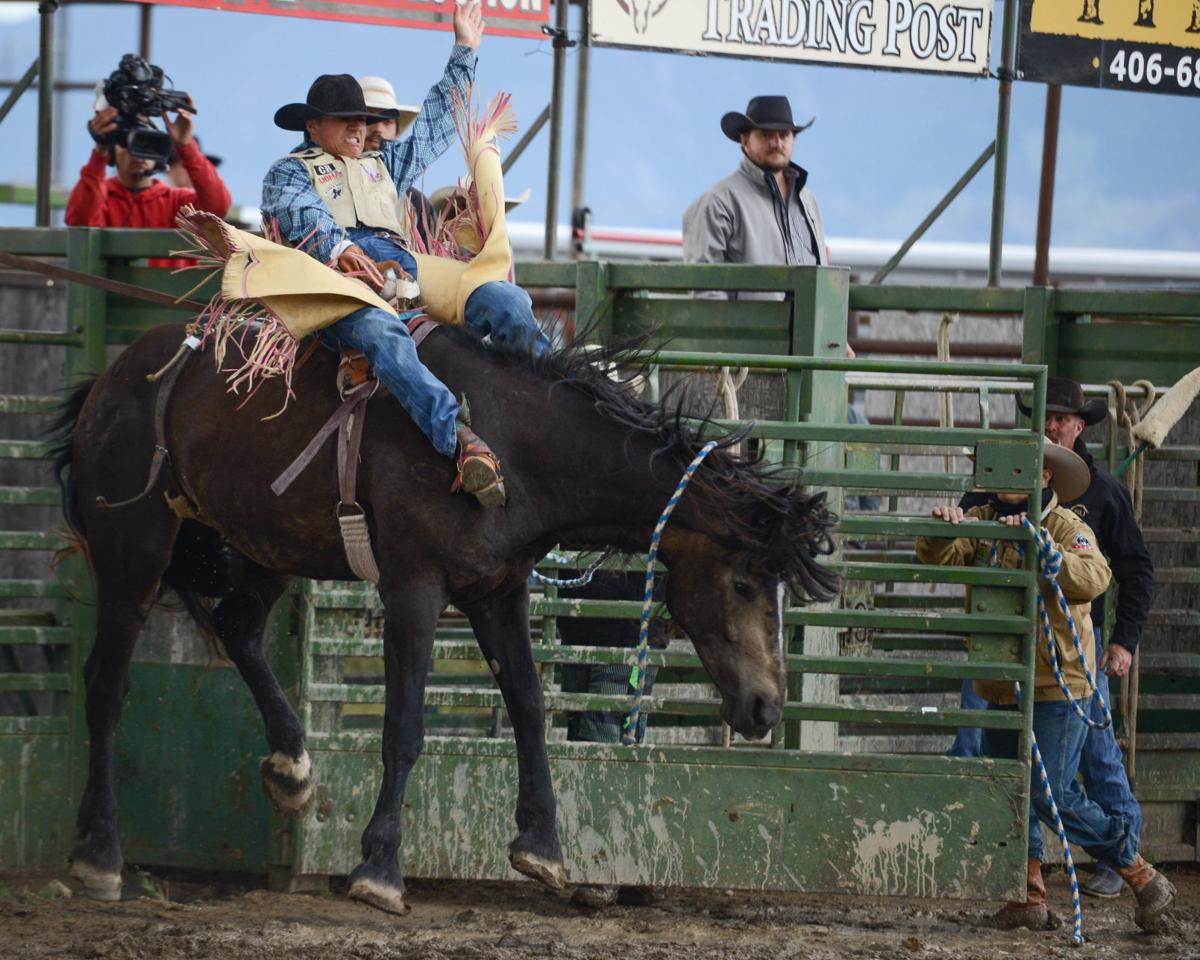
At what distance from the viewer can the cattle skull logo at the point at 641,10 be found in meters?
6.69

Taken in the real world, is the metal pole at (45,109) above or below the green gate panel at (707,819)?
above

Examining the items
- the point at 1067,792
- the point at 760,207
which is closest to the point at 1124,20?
the point at 760,207

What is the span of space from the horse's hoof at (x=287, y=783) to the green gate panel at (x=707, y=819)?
0.25m

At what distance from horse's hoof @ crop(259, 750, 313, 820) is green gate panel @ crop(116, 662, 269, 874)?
0.64m

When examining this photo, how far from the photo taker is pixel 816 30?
22.8 ft

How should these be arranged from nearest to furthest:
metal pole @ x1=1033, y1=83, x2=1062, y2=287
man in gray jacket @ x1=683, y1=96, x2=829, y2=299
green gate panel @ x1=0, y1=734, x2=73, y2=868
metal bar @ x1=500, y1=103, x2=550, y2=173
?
green gate panel @ x1=0, y1=734, x2=73, y2=868, man in gray jacket @ x1=683, y1=96, x2=829, y2=299, metal bar @ x1=500, y1=103, x2=550, y2=173, metal pole @ x1=1033, y1=83, x2=1062, y2=287

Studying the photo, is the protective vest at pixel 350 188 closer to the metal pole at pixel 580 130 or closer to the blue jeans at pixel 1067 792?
the metal pole at pixel 580 130

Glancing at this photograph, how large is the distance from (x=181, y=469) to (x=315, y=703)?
1.01 meters

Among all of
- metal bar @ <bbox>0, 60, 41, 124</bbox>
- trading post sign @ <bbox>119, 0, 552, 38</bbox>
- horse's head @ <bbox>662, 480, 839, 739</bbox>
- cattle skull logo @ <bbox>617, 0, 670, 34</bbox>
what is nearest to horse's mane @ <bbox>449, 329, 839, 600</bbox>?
horse's head @ <bbox>662, 480, 839, 739</bbox>

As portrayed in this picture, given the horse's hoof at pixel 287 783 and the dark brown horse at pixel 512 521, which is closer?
the dark brown horse at pixel 512 521

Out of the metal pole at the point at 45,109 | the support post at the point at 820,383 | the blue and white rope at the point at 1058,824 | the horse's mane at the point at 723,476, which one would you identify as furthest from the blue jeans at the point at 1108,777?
the metal pole at the point at 45,109

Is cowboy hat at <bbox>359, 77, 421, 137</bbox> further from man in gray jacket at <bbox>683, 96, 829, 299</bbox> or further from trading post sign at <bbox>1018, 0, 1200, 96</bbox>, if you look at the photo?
trading post sign at <bbox>1018, 0, 1200, 96</bbox>

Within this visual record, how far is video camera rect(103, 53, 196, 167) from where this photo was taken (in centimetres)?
674

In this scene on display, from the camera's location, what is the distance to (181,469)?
5.26 metres
